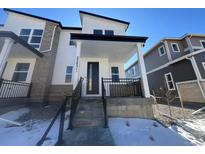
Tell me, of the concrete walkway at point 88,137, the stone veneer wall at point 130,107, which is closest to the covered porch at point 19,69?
the concrete walkway at point 88,137

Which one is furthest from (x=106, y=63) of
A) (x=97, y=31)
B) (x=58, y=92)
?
(x=58, y=92)

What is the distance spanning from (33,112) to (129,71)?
17.3 metres

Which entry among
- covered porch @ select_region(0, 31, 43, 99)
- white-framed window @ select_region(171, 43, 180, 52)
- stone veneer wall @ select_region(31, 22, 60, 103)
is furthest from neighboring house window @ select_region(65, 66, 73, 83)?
white-framed window @ select_region(171, 43, 180, 52)

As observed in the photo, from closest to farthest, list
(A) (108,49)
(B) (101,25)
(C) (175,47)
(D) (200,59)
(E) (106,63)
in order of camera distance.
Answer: (A) (108,49), (E) (106,63), (D) (200,59), (B) (101,25), (C) (175,47)

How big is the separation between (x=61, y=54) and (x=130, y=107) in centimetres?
713

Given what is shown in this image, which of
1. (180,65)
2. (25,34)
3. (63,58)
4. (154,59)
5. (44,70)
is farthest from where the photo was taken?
(154,59)

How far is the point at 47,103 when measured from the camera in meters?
7.08

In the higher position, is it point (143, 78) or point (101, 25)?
point (101, 25)

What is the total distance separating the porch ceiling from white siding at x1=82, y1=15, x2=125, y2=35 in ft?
8.52

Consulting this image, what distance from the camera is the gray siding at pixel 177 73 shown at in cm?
903

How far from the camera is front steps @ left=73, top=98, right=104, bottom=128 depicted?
382 centimetres

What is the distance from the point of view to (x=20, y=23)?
27.7 feet

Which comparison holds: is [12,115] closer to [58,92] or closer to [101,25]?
[58,92]

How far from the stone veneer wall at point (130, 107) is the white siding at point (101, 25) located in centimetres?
634
